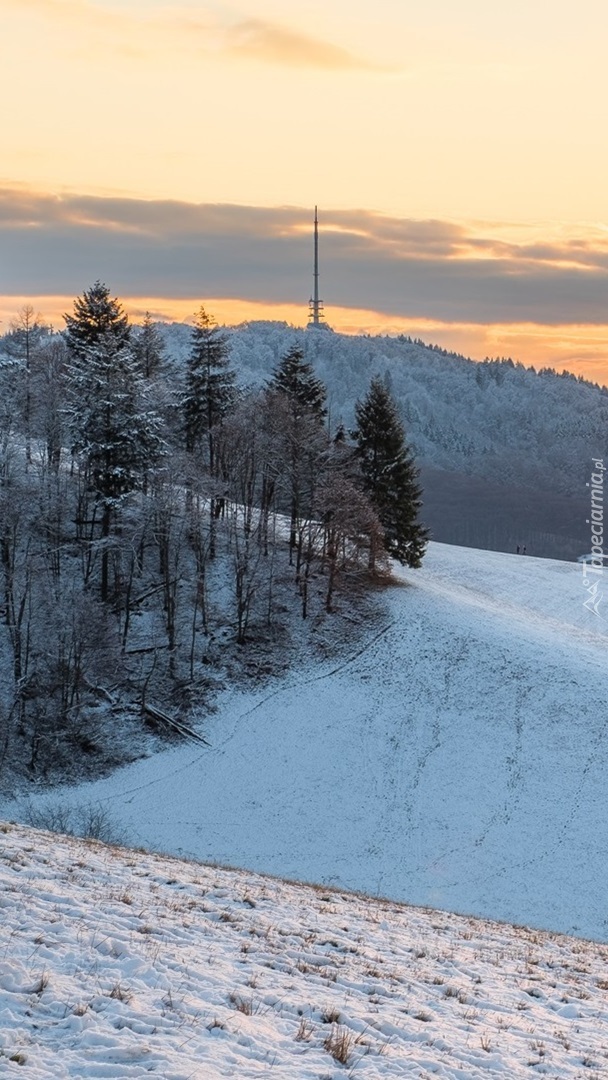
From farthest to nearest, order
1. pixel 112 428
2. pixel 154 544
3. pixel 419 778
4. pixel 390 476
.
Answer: pixel 390 476, pixel 154 544, pixel 112 428, pixel 419 778

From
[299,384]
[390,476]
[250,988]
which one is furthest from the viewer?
[299,384]

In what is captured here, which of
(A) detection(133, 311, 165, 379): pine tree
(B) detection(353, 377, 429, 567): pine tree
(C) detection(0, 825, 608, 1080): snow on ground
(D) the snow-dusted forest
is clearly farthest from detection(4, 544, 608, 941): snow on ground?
(A) detection(133, 311, 165, 379): pine tree

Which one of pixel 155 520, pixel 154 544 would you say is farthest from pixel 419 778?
pixel 154 544

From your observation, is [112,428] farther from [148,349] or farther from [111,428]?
[148,349]

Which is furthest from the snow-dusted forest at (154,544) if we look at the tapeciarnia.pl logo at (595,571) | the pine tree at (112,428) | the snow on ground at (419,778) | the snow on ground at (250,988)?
the snow on ground at (250,988)

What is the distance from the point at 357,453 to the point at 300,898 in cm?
4123

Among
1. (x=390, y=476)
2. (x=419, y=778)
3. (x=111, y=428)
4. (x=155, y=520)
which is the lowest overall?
(x=419, y=778)

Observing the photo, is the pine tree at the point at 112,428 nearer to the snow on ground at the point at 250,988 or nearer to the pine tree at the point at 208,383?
the pine tree at the point at 208,383

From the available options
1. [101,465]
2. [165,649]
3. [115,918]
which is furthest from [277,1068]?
[101,465]

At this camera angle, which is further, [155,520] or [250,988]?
[155,520]

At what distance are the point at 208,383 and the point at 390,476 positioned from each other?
13.4 metres

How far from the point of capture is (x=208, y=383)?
60000 millimetres

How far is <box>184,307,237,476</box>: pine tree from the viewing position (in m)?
59.7

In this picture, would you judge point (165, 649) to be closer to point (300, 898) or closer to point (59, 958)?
point (300, 898)
